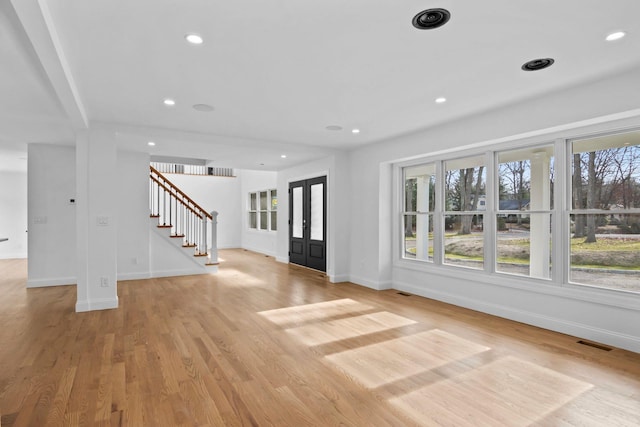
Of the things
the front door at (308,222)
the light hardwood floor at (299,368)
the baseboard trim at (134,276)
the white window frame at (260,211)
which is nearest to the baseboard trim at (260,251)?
the white window frame at (260,211)

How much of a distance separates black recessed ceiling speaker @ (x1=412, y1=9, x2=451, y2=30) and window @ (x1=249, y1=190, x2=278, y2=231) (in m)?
8.00

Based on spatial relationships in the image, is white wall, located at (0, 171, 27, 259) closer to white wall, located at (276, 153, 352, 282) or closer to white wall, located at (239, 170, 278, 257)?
white wall, located at (239, 170, 278, 257)

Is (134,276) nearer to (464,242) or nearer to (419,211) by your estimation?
(419,211)

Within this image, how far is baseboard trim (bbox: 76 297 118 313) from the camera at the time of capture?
448 cm

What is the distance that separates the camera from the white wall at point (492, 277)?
10.6 feet

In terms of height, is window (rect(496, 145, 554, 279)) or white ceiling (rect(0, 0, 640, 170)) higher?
white ceiling (rect(0, 0, 640, 170))

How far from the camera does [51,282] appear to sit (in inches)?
238

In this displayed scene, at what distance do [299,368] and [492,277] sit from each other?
2.84 metres

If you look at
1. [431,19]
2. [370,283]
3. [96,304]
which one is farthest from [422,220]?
[96,304]

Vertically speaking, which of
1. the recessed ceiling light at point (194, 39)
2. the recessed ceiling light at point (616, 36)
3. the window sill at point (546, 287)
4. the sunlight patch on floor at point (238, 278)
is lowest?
the sunlight patch on floor at point (238, 278)

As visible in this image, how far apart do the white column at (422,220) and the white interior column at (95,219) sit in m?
4.47

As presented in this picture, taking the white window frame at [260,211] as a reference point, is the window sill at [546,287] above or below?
below

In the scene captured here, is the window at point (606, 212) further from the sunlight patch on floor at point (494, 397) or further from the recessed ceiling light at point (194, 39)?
the recessed ceiling light at point (194, 39)

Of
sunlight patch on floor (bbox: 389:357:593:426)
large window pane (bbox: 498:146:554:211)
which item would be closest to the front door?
large window pane (bbox: 498:146:554:211)
